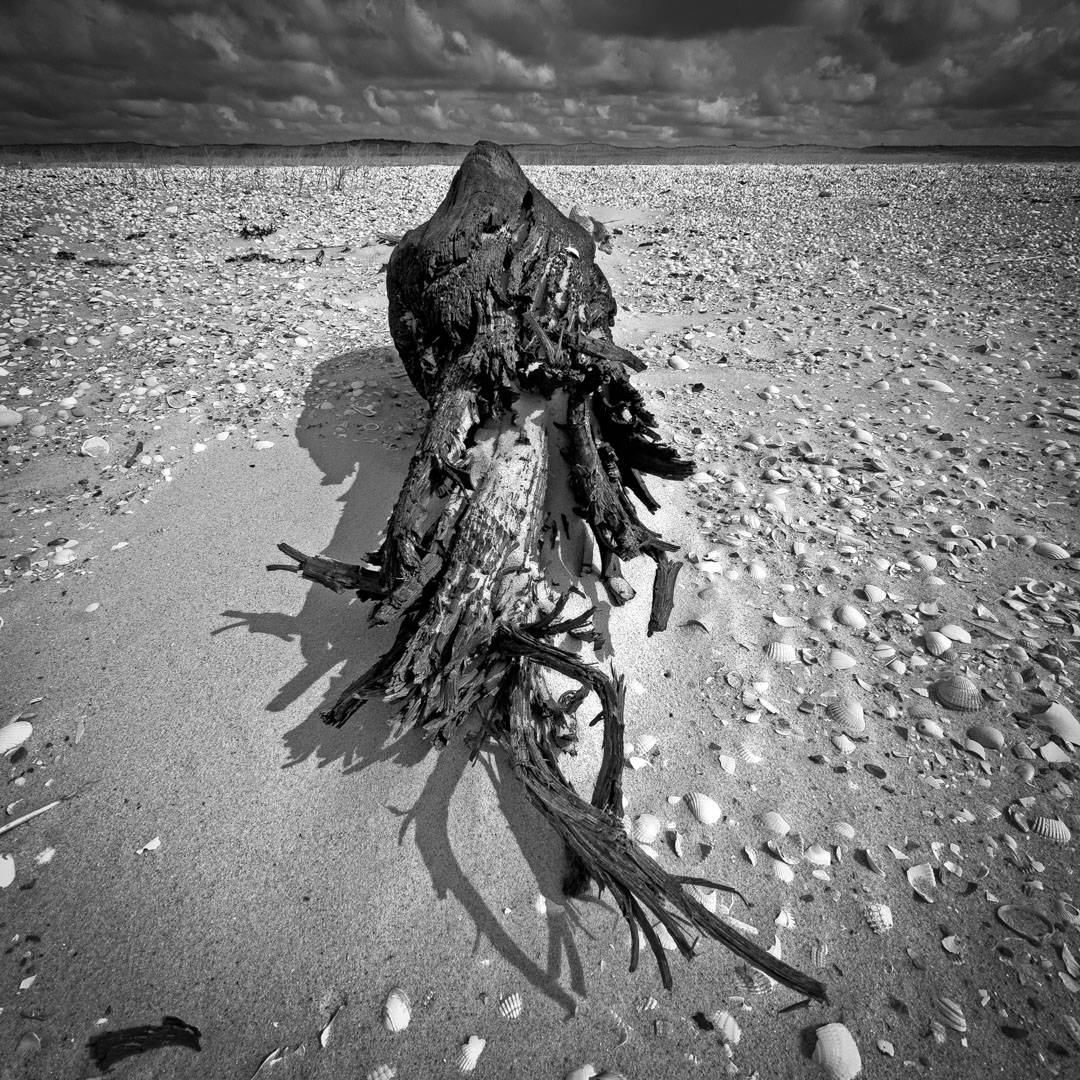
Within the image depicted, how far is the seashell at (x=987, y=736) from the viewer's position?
2369mm

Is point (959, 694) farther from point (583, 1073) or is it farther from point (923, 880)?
point (583, 1073)

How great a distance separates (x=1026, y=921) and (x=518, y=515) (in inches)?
92.1

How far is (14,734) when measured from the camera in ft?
7.78

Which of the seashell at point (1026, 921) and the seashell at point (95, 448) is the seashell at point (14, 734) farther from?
the seashell at point (1026, 921)

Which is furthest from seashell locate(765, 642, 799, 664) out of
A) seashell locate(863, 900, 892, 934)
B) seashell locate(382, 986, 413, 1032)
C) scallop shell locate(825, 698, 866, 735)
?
seashell locate(382, 986, 413, 1032)

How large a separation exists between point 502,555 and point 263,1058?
1.78 metres

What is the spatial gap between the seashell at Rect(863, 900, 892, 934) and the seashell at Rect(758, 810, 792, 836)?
12.6 inches

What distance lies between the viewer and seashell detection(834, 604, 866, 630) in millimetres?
2906

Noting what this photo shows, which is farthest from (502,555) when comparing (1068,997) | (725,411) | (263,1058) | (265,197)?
(265,197)

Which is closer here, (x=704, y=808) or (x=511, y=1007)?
(x=511, y=1007)

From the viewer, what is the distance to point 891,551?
335 cm

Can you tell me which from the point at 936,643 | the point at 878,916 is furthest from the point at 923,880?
the point at 936,643

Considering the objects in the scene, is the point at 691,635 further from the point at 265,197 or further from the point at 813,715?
the point at 265,197

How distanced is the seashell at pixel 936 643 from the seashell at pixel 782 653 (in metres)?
0.67
